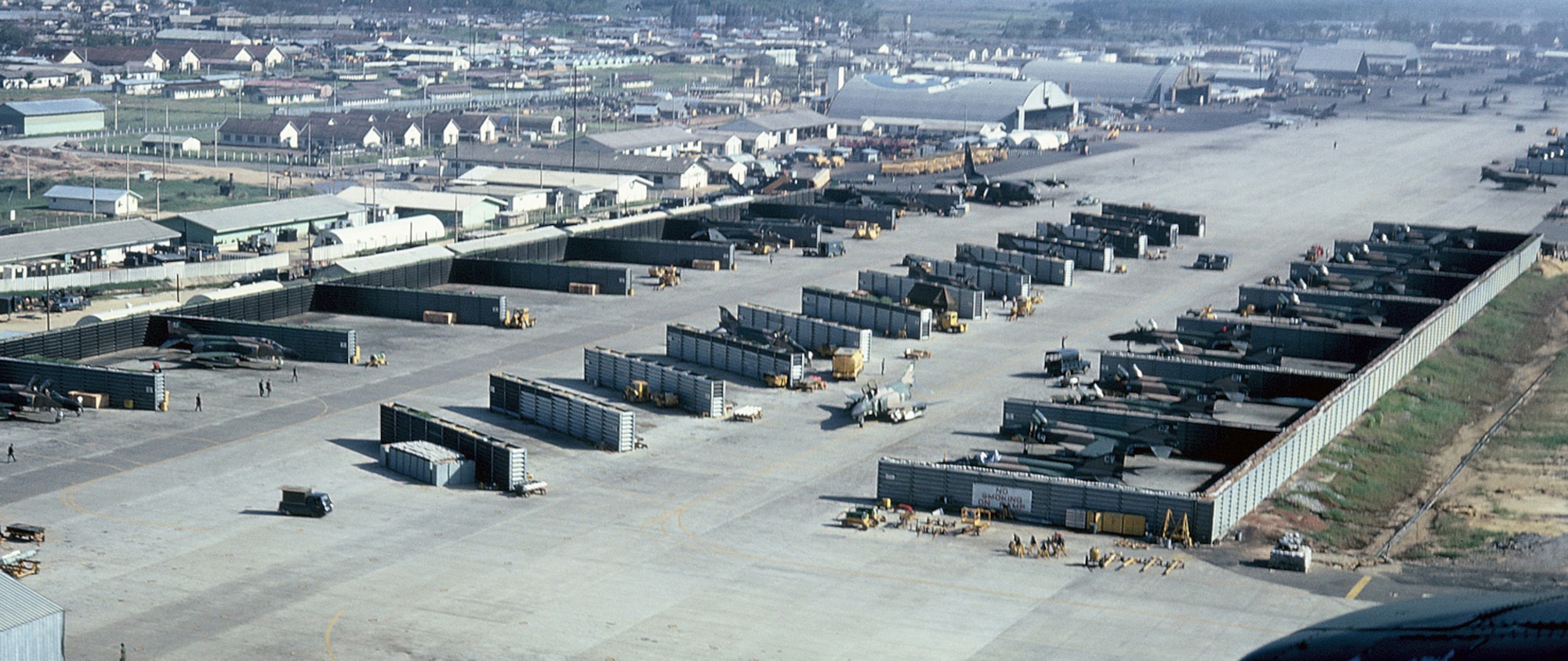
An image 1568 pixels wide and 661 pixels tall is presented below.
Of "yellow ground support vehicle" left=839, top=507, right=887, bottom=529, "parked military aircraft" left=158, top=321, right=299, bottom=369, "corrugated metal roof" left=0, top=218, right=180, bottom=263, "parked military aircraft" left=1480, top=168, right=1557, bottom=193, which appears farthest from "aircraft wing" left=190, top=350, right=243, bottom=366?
"parked military aircraft" left=1480, top=168, right=1557, bottom=193

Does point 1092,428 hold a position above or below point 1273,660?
below

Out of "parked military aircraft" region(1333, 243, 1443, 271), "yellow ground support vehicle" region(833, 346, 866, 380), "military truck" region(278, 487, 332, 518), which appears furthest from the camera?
"parked military aircraft" region(1333, 243, 1443, 271)

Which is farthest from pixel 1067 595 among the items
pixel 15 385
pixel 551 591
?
pixel 15 385

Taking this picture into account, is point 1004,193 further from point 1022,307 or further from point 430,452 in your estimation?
point 430,452

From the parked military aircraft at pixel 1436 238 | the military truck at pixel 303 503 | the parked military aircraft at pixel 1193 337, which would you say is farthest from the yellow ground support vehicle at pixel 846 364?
the parked military aircraft at pixel 1436 238

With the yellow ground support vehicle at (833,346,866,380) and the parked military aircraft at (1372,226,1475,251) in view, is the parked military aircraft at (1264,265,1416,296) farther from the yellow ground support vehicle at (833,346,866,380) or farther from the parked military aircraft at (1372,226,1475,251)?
the yellow ground support vehicle at (833,346,866,380)

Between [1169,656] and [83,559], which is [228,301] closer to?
[83,559]

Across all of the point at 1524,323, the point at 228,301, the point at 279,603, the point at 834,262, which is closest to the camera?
the point at 279,603
